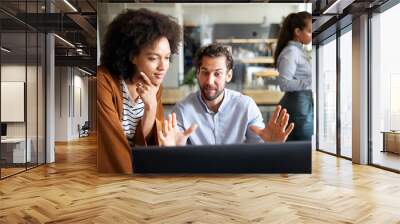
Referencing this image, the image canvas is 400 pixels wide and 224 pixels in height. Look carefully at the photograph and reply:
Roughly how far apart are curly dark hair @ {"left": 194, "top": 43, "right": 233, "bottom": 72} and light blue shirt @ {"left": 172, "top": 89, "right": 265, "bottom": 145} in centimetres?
39

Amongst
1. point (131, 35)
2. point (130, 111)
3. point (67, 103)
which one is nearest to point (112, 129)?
point (130, 111)

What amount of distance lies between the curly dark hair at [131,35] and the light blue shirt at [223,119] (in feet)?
2.54

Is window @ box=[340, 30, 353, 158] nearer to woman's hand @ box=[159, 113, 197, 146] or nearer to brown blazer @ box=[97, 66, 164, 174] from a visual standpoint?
woman's hand @ box=[159, 113, 197, 146]

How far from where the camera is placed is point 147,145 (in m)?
5.73

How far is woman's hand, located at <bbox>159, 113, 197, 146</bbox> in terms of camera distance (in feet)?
18.5

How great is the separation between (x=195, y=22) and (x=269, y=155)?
80.1 inches

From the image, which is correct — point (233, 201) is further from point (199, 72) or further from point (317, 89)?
point (317, 89)

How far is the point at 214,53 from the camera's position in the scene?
5613 millimetres

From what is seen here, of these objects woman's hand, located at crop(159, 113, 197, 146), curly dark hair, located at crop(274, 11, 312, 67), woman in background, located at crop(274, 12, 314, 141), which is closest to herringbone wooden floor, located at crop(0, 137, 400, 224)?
woman's hand, located at crop(159, 113, 197, 146)

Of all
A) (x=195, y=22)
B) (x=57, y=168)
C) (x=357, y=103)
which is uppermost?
(x=195, y=22)

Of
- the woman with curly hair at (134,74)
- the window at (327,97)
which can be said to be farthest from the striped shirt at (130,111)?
the window at (327,97)

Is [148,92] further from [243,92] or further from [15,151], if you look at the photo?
[15,151]

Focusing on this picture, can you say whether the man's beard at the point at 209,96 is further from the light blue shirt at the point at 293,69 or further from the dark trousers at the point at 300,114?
the dark trousers at the point at 300,114

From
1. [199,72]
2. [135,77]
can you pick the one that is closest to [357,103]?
[199,72]
